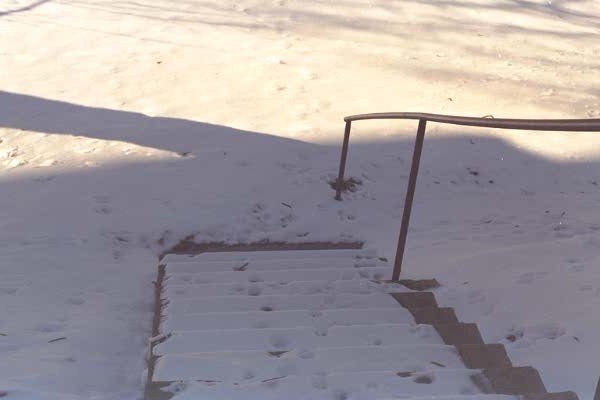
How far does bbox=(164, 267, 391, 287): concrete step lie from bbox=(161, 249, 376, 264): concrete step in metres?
0.54

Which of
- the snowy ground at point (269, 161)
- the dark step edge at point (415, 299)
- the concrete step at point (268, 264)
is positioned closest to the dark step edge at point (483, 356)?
the snowy ground at point (269, 161)

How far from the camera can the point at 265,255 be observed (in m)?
5.80

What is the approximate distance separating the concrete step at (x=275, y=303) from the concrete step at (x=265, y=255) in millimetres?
1250

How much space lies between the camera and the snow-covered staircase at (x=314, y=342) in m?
2.93

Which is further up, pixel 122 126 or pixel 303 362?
pixel 303 362

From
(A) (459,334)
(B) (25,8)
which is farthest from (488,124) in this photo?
(B) (25,8)

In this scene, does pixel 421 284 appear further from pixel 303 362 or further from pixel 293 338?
Answer: pixel 303 362

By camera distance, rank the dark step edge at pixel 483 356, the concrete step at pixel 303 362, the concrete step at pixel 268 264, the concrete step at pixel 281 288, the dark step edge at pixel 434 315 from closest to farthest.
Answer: the concrete step at pixel 303 362 < the dark step edge at pixel 483 356 < the dark step edge at pixel 434 315 < the concrete step at pixel 281 288 < the concrete step at pixel 268 264

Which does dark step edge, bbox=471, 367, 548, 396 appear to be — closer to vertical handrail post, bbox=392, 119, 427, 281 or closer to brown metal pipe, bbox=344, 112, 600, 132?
brown metal pipe, bbox=344, 112, 600, 132

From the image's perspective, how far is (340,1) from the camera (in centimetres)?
1434

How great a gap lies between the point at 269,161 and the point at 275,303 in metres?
3.56

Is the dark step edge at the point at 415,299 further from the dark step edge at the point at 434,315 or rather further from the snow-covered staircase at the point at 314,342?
the dark step edge at the point at 434,315

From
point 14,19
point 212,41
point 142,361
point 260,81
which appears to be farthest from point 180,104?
point 142,361

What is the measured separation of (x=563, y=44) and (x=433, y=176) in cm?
611
